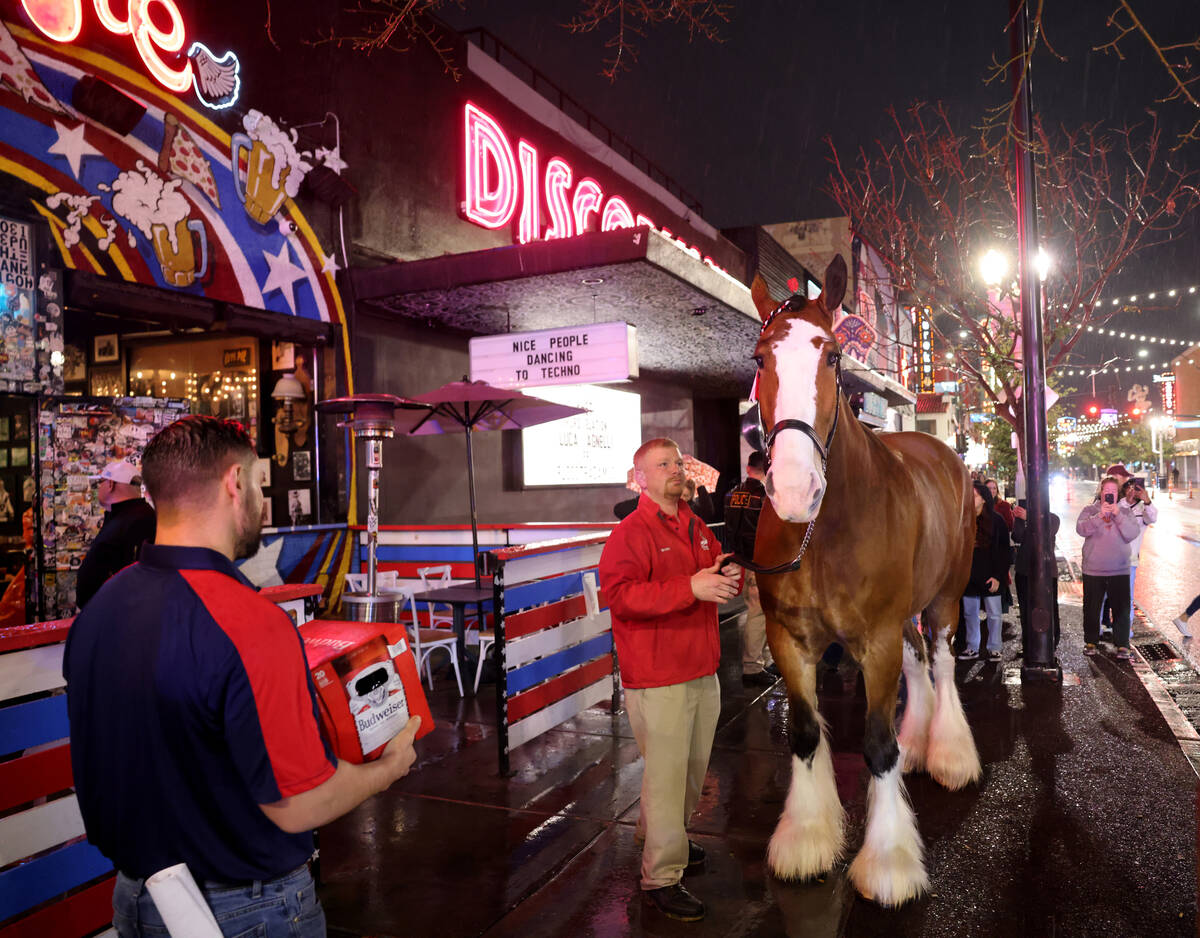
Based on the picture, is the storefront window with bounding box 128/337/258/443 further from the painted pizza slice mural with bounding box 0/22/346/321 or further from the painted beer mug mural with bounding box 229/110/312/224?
the painted beer mug mural with bounding box 229/110/312/224

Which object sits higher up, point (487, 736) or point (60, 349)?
point (60, 349)

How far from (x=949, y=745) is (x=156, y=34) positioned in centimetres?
984

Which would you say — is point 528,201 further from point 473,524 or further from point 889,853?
point 889,853

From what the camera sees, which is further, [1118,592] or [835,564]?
[1118,592]

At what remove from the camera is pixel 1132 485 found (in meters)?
9.47

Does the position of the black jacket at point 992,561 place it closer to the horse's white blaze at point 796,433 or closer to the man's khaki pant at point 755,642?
the man's khaki pant at point 755,642

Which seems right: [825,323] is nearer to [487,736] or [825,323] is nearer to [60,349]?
[487,736]

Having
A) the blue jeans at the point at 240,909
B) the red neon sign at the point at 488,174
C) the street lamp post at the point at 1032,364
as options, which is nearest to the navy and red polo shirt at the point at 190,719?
the blue jeans at the point at 240,909

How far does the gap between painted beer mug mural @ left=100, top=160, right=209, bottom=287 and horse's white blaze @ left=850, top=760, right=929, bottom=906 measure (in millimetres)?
8252

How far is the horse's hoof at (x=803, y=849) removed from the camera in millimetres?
3859

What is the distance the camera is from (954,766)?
5035 millimetres

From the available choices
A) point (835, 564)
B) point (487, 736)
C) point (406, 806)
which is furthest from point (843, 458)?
point (487, 736)

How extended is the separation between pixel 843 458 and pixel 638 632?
1.30m

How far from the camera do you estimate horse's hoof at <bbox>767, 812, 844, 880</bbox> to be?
152 inches
